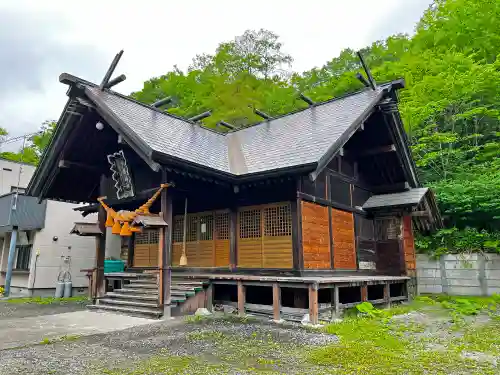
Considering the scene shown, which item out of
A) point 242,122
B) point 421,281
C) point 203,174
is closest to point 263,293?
point 203,174

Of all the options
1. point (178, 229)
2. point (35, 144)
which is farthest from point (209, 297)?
point (35, 144)

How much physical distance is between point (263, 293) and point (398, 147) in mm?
5733

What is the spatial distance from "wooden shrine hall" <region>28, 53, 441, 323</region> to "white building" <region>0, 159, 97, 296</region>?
3569 mm

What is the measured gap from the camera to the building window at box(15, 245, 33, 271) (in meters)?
14.7

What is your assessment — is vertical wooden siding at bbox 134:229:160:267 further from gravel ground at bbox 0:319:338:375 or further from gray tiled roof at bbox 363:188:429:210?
gray tiled roof at bbox 363:188:429:210

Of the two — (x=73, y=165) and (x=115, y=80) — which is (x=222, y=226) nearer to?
(x=73, y=165)

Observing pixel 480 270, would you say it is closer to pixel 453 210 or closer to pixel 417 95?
pixel 453 210

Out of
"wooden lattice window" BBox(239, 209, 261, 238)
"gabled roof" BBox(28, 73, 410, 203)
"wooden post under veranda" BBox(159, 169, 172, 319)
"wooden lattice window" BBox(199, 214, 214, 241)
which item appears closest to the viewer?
"wooden post under veranda" BBox(159, 169, 172, 319)

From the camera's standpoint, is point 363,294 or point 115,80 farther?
point 115,80

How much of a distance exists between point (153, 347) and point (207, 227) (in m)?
5.42

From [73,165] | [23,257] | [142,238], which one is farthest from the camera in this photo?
[23,257]

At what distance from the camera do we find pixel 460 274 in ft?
40.1

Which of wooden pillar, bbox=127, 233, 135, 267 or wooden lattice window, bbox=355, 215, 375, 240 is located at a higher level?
wooden lattice window, bbox=355, 215, 375, 240

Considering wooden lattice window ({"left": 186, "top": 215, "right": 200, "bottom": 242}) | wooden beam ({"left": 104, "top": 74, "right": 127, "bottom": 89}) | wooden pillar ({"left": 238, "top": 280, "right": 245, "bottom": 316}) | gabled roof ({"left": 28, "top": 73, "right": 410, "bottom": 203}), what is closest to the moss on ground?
wooden pillar ({"left": 238, "top": 280, "right": 245, "bottom": 316})
